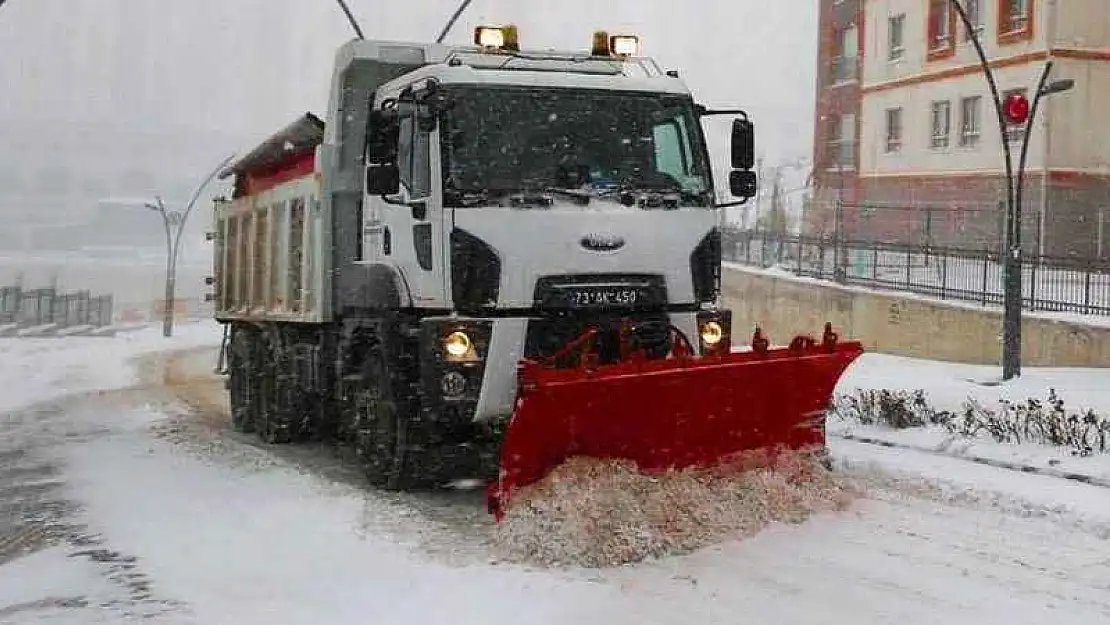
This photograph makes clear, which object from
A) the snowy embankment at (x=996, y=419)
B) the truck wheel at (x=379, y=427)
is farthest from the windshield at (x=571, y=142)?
the snowy embankment at (x=996, y=419)

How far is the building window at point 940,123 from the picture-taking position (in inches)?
1372

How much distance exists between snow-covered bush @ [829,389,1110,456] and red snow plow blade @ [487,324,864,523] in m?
3.10

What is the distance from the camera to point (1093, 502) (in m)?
8.80

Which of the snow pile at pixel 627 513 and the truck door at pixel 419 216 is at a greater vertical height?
the truck door at pixel 419 216

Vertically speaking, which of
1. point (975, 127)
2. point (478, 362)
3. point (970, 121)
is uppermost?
point (970, 121)

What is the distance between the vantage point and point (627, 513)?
7.45m

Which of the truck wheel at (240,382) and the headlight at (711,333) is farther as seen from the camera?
the truck wheel at (240,382)

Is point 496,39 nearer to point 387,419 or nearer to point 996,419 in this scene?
point 387,419

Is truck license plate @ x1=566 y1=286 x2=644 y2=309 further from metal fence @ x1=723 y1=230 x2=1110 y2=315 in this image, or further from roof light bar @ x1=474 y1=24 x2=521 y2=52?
metal fence @ x1=723 y1=230 x2=1110 y2=315

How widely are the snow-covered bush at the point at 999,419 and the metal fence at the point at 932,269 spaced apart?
5.69 meters

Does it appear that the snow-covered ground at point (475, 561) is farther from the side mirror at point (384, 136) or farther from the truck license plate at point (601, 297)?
the side mirror at point (384, 136)

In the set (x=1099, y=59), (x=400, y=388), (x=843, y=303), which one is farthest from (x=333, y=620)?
(x=1099, y=59)

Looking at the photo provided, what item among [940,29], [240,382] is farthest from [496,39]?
[940,29]

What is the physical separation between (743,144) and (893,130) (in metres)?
29.7
